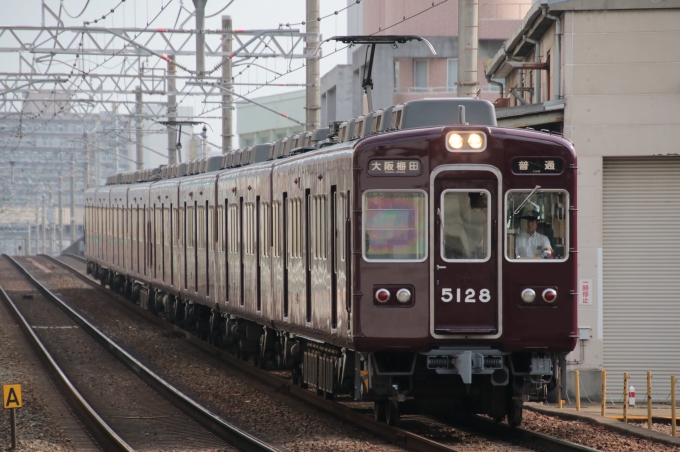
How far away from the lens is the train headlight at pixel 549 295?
34.3 ft

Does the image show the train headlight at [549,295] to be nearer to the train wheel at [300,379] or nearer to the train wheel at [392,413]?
the train wheel at [392,413]

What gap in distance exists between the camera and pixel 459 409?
1116 centimetres

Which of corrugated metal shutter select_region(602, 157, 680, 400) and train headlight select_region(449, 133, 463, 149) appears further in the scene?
corrugated metal shutter select_region(602, 157, 680, 400)

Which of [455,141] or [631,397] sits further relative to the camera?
[631,397]

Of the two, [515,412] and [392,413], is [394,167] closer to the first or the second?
[392,413]

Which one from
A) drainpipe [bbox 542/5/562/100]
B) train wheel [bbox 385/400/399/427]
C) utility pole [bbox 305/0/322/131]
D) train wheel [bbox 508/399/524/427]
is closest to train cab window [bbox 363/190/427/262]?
train wheel [bbox 385/400/399/427]

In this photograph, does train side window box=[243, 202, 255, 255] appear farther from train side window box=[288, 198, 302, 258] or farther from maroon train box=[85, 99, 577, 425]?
maroon train box=[85, 99, 577, 425]

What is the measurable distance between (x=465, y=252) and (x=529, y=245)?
581 mm

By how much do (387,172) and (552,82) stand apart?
8445 mm

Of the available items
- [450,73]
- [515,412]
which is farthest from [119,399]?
[450,73]

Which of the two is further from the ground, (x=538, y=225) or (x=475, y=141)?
(x=475, y=141)

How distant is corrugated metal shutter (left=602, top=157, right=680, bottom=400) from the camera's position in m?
16.6

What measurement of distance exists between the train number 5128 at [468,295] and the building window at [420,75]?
38.4 m

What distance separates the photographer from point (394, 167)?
34.4ft
